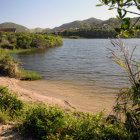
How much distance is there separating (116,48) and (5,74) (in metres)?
9.75

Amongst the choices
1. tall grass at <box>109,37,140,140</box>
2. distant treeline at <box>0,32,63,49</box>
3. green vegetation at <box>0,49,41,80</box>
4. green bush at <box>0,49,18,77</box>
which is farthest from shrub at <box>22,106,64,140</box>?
distant treeline at <box>0,32,63,49</box>

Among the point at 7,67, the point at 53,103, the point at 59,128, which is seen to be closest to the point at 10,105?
the point at 59,128

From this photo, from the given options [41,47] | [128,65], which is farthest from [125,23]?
[41,47]

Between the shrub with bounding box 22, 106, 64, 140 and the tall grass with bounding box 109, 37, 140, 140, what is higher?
the tall grass with bounding box 109, 37, 140, 140

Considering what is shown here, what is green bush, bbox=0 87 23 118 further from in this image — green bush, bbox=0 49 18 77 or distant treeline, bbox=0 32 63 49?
distant treeline, bbox=0 32 63 49

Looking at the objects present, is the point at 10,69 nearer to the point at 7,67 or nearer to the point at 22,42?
the point at 7,67

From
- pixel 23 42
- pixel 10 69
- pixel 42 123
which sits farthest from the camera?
pixel 23 42

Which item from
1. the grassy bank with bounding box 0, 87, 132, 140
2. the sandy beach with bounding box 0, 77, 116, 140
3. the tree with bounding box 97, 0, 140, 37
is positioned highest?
the tree with bounding box 97, 0, 140, 37

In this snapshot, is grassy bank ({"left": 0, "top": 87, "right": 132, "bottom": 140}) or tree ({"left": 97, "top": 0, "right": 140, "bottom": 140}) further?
grassy bank ({"left": 0, "top": 87, "right": 132, "bottom": 140})

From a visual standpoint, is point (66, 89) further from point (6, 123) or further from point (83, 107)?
point (6, 123)

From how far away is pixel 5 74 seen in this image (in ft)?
34.9

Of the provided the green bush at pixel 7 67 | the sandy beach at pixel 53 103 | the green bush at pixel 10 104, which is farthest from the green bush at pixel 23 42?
the green bush at pixel 10 104

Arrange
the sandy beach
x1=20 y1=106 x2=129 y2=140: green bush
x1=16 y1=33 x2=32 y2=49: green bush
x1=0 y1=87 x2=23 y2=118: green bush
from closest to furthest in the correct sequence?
x1=20 y1=106 x2=129 y2=140: green bush → the sandy beach → x1=0 y1=87 x2=23 y2=118: green bush → x1=16 y1=33 x2=32 y2=49: green bush

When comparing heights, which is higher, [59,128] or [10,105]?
[10,105]
